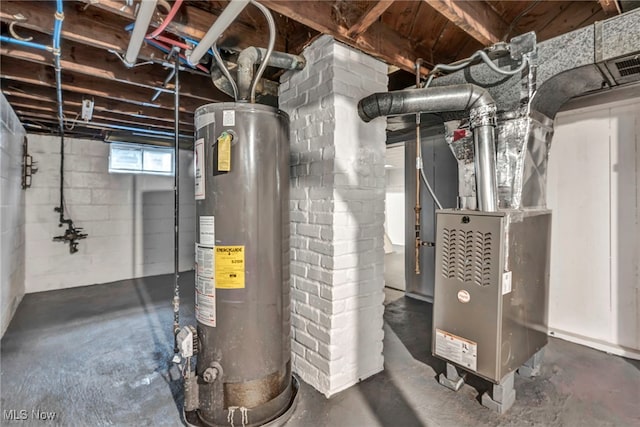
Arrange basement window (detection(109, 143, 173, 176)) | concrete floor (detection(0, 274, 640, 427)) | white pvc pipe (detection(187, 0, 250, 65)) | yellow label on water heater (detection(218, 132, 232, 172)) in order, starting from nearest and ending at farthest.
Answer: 1. white pvc pipe (detection(187, 0, 250, 65))
2. yellow label on water heater (detection(218, 132, 232, 172))
3. concrete floor (detection(0, 274, 640, 427))
4. basement window (detection(109, 143, 173, 176))

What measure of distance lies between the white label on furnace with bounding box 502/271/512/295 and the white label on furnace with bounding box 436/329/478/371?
353mm

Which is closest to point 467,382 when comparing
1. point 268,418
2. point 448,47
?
point 268,418

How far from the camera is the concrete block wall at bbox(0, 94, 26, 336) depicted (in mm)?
2732

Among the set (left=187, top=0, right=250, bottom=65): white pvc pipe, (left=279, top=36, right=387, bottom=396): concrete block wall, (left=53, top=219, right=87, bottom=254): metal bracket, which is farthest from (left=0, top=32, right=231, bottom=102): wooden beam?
(left=53, top=219, right=87, bottom=254): metal bracket

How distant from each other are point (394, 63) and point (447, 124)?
1.81ft

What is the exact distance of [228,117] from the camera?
4.82ft

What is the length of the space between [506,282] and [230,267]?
146cm

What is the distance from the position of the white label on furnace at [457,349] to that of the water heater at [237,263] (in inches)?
40.2

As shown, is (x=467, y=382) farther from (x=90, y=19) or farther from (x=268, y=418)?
(x=90, y=19)

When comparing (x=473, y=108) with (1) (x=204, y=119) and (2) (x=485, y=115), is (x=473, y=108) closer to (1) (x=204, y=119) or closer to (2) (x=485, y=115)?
(2) (x=485, y=115)

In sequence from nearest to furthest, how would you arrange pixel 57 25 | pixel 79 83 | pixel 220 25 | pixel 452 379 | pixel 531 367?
pixel 220 25 < pixel 57 25 < pixel 452 379 < pixel 531 367 < pixel 79 83

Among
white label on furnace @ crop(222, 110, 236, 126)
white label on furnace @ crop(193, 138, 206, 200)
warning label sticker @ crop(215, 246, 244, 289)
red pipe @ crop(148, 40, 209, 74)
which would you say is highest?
red pipe @ crop(148, 40, 209, 74)
